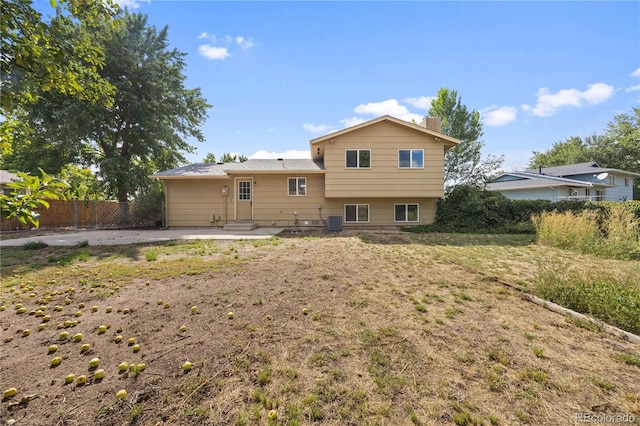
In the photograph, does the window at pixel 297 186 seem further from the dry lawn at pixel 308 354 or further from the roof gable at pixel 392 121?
the dry lawn at pixel 308 354

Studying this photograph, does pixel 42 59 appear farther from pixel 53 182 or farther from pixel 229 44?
pixel 229 44

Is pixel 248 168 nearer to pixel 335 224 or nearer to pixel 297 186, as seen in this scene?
pixel 297 186

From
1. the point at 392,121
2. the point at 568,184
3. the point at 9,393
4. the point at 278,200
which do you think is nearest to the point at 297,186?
the point at 278,200

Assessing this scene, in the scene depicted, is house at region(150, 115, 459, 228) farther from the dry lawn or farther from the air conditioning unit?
the dry lawn

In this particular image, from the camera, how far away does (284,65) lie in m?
11.6

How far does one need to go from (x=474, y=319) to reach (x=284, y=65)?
1206 centimetres

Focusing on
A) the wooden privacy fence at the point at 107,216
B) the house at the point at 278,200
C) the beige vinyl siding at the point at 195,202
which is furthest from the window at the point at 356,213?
the wooden privacy fence at the point at 107,216

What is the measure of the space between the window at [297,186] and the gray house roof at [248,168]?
27.3 inches

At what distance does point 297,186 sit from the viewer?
555 inches

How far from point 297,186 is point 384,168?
4.66 m

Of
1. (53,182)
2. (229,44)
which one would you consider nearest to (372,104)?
(229,44)

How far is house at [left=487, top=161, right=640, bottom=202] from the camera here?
19609 millimetres

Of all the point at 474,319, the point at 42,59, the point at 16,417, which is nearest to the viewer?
the point at 16,417

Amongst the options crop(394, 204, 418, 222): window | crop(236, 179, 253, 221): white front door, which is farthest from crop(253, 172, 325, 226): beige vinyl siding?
crop(394, 204, 418, 222): window
